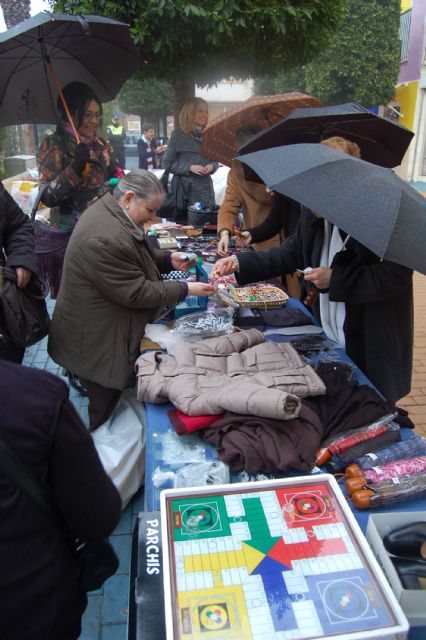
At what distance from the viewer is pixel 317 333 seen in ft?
8.84

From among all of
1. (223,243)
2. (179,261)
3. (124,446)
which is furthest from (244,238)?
(124,446)

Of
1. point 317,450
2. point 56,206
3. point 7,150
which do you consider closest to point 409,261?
point 317,450

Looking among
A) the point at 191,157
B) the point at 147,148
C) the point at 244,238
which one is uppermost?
the point at 191,157

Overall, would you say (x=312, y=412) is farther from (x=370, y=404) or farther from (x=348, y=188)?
(x=348, y=188)

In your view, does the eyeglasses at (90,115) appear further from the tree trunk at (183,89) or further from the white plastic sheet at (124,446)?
the white plastic sheet at (124,446)

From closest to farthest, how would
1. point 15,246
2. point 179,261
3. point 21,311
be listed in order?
point 21,311
point 15,246
point 179,261

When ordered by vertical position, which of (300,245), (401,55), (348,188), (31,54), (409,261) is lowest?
(300,245)

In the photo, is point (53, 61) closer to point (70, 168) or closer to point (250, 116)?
point (70, 168)

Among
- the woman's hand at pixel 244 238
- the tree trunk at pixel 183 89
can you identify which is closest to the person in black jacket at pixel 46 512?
the woman's hand at pixel 244 238

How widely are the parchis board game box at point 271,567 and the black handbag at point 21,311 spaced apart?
1.83m

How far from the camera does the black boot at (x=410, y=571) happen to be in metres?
1.13

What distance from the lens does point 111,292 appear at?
8.03ft

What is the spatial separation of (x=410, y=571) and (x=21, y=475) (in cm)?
94

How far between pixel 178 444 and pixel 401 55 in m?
20.0
